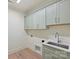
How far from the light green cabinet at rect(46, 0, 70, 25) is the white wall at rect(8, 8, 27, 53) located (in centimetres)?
259

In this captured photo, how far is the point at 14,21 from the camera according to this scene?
5109 mm

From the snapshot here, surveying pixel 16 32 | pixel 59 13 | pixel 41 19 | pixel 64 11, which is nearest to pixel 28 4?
pixel 41 19

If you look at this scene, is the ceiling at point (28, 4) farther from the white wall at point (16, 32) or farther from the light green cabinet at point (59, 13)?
the light green cabinet at point (59, 13)

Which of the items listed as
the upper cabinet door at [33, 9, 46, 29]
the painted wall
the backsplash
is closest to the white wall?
the painted wall

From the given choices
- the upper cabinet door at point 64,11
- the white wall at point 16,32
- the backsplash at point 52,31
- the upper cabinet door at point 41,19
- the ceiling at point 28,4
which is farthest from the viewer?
the white wall at point 16,32

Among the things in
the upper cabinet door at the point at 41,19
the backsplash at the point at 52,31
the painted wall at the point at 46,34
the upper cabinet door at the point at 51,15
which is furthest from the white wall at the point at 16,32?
the upper cabinet door at the point at 51,15

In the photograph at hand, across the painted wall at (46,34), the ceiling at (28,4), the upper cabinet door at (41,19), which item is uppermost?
the ceiling at (28,4)

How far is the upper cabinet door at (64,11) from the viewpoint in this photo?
8.02 feet

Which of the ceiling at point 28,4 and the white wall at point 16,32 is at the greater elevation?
the ceiling at point 28,4

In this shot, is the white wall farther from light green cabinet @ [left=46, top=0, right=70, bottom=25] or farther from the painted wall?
light green cabinet @ [left=46, top=0, right=70, bottom=25]

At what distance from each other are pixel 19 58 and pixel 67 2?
3.13m

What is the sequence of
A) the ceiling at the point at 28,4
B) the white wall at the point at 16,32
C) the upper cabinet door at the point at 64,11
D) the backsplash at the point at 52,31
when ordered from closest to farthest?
the upper cabinet door at the point at 64,11, the backsplash at the point at 52,31, the ceiling at the point at 28,4, the white wall at the point at 16,32
